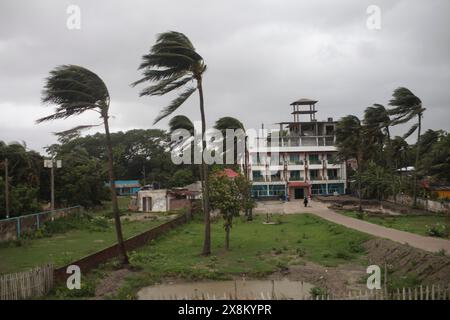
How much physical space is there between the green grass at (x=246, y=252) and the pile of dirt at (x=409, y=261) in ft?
2.58

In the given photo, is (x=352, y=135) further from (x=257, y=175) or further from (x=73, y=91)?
(x=73, y=91)

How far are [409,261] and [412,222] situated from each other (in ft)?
48.6

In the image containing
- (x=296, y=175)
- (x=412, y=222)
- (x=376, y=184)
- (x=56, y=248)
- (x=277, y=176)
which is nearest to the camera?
(x=56, y=248)

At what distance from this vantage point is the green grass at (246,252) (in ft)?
51.8

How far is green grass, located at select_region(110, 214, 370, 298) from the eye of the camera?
1580 cm

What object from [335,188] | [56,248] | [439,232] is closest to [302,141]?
[335,188]

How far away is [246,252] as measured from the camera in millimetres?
20234

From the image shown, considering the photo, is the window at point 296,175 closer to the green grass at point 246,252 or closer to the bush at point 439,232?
the green grass at point 246,252

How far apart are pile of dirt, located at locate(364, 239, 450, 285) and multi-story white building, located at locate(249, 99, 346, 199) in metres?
42.1

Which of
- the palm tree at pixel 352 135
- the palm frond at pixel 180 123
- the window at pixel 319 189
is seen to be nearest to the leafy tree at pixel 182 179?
the window at pixel 319 189

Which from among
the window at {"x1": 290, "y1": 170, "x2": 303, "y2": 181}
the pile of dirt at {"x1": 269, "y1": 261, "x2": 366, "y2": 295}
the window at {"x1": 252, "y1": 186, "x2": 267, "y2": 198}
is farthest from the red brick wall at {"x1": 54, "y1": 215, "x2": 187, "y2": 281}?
the window at {"x1": 290, "y1": 170, "x2": 303, "y2": 181}
